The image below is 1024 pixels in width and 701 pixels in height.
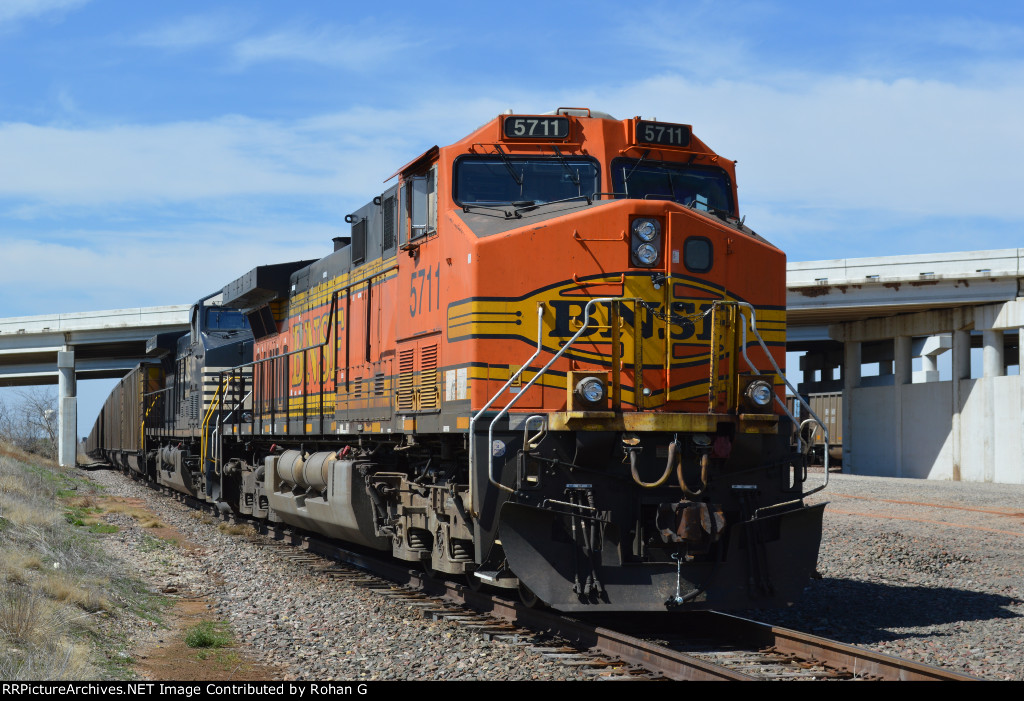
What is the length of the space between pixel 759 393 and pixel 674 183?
201 cm

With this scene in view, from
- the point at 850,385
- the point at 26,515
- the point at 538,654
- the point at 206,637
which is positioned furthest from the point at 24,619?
the point at 850,385

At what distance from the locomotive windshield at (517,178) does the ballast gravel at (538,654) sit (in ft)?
11.3

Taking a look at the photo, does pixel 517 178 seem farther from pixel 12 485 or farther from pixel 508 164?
pixel 12 485

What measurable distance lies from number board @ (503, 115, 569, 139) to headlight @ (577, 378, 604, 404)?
2263 mm

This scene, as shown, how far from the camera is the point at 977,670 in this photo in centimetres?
662

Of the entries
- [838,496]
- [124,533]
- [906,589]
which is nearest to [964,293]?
[838,496]

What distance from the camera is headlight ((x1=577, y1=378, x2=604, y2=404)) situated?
7230mm

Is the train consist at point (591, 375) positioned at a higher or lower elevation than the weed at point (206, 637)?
higher

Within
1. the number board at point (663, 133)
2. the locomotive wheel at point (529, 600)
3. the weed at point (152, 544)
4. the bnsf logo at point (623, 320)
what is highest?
the number board at point (663, 133)

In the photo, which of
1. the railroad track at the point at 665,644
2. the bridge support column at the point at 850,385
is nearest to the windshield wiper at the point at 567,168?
the railroad track at the point at 665,644

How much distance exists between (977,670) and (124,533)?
12.7 m

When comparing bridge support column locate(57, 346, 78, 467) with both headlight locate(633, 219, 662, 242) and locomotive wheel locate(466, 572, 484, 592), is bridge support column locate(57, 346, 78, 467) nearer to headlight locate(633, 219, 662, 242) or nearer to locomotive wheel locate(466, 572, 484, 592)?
locomotive wheel locate(466, 572, 484, 592)

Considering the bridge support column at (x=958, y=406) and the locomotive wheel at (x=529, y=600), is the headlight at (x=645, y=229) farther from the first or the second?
the bridge support column at (x=958, y=406)

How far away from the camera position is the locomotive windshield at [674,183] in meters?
8.44
